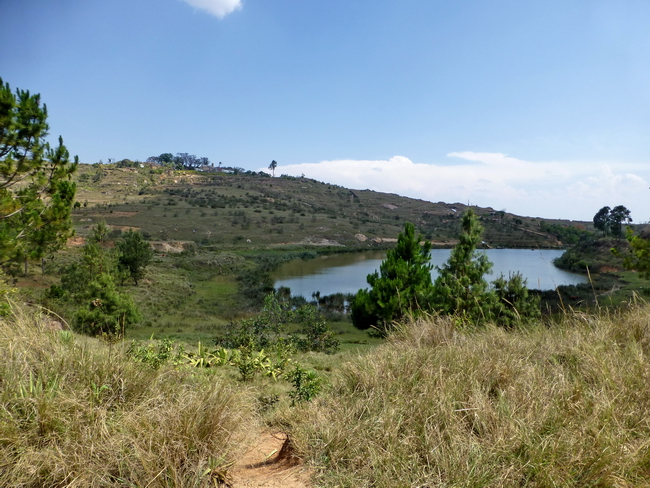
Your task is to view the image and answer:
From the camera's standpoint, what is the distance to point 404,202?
12794cm

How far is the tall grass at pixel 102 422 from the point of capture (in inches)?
82.2

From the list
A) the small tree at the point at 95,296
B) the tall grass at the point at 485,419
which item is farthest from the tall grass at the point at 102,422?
the small tree at the point at 95,296

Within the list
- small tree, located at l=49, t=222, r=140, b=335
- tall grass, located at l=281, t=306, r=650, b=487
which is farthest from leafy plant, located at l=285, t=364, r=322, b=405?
small tree, located at l=49, t=222, r=140, b=335

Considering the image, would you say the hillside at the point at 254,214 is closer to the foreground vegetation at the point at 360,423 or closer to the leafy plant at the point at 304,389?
the leafy plant at the point at 304,389

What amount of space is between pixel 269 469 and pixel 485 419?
1.40 metres

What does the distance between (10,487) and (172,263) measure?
45.3 meters

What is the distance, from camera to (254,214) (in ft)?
268

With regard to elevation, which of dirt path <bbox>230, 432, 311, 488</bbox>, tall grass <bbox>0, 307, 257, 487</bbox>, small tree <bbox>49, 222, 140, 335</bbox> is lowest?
small tree <bbox>49, 222, 140, 335</bbox>

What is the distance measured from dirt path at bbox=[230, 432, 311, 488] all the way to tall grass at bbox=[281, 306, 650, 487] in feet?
0.39

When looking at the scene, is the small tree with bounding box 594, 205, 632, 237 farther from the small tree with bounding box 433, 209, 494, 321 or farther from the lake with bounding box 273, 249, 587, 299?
the small tree with bounding box 433, 209, 494, 321

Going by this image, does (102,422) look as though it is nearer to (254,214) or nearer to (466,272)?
(466,272)

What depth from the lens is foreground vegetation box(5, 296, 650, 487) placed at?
2.12 metres

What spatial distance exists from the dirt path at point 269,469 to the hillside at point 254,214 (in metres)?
50.6

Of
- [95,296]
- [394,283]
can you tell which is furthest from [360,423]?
[394,283]
